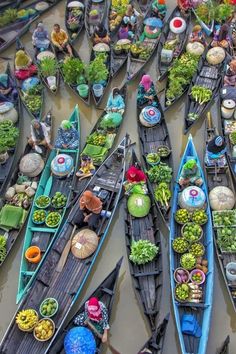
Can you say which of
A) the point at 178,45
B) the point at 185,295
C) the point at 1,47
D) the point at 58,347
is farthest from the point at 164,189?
the point at 1,47

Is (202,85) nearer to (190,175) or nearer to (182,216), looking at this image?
(190,175)

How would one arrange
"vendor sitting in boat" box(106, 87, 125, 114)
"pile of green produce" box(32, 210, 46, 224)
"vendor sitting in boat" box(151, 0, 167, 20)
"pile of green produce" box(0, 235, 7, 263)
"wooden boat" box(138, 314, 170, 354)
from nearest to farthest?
"wooden boat" box(138, 314, 170, 354) → "pile of green produce" box(0, 235, 7, 263) → "pile of green produce" box(32, 210, 46, 224) → "vendor sitting in boat" box(106, 87, 125, 114) → "vendor sitting in boat" box(151, 0, 167, 20)

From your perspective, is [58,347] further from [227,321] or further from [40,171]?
[40,171]

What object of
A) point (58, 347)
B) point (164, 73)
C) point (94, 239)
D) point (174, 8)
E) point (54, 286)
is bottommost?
point (58, 347)

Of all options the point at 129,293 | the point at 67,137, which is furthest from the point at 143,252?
the point at 67,137

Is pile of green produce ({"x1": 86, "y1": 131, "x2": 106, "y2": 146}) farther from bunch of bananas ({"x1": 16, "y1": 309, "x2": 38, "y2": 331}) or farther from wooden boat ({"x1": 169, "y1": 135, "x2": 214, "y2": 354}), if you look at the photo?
bunch of bananas ({"x1": 16, "y1": 309, "x2": 38, "y2": 331})

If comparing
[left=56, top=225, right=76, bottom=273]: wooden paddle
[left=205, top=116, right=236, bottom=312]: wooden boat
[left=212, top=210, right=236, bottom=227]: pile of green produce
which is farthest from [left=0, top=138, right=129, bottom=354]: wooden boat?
[left=212, top=210, right=236, bottom=227]: pile of green produce
